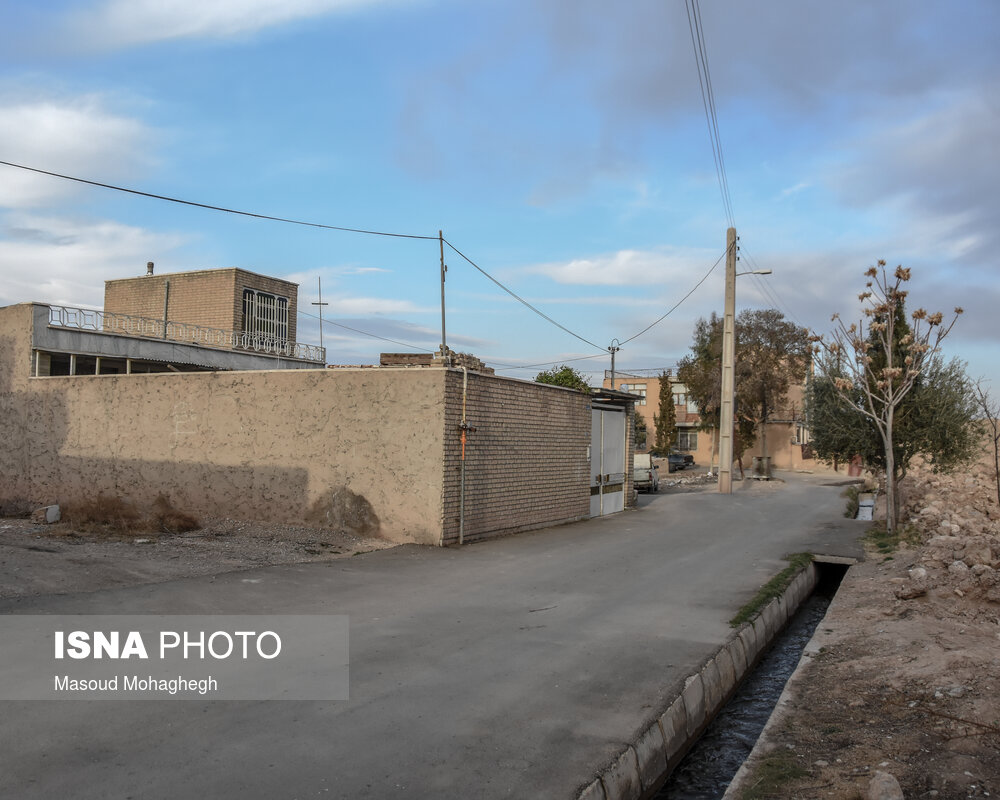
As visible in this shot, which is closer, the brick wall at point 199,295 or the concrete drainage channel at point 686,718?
the concrete drainage channel at point 686,718

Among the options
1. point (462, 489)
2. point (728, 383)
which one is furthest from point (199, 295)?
point (728, 383)

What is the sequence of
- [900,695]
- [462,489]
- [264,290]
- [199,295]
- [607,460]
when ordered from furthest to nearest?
1. [264,290]
2. [199,295]
3. [607,460]
4. [462,489]
5. [900,695]

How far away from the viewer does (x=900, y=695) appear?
6434 millimetres

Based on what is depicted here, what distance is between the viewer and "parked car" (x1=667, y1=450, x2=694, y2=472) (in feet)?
179

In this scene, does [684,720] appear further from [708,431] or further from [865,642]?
[708,431]

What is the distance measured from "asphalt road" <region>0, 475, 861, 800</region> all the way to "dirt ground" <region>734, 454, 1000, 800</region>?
1.00 m

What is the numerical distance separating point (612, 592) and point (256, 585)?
15.2 ft

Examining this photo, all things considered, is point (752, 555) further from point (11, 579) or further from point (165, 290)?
point (165, 290)

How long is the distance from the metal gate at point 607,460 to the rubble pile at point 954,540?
7.42 metres

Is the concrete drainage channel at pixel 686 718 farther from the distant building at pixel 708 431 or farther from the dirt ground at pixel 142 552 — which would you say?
the distant building at pixel 708 431

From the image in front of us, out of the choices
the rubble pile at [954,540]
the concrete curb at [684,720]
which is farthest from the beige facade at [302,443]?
the rubble pile at [954,540]

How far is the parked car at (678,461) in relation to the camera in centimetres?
5447

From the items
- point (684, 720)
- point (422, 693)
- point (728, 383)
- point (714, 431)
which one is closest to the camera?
point (422, 693)

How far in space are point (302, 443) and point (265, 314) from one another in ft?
61.5
